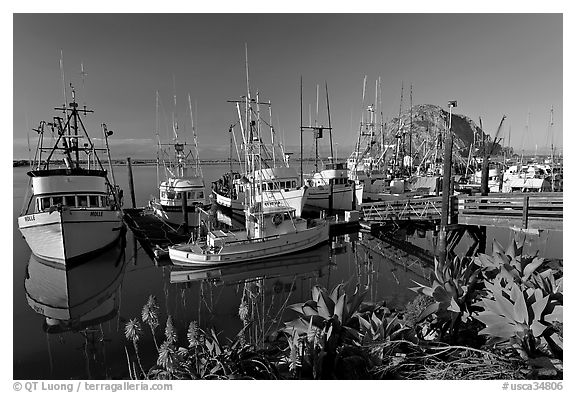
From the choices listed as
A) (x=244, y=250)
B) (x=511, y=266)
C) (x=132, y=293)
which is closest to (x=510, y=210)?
(x=511, y=266)

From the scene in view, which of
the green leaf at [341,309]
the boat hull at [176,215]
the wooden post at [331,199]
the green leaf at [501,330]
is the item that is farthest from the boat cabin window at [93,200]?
the wooden post at [331,199]

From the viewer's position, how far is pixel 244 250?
14016 mm

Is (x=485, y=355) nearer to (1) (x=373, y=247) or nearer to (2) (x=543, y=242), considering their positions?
(1) (x=373, y=247)

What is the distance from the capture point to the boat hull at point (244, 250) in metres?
13.4

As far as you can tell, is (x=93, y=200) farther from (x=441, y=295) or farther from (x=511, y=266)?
(x=511, y=266)

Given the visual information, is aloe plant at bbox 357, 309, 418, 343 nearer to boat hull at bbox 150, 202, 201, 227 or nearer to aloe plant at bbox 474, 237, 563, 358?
aloe plant at bbox 474, 237, 563, 358

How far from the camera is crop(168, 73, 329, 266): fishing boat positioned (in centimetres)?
1355

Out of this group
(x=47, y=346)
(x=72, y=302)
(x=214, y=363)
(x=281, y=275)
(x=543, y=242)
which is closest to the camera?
(x=214, y=363)

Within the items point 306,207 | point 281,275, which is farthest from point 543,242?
point 306,207

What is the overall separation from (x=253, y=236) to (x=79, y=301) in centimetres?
682

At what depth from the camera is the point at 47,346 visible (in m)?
7.62

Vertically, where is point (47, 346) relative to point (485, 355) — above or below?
below

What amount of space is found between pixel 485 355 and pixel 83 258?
14552mm
